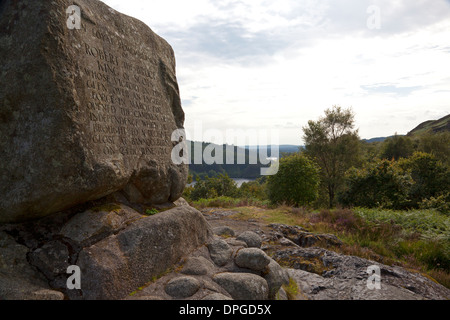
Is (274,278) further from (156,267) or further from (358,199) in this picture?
(358,199)

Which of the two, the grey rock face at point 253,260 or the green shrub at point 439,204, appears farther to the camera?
the green shrub at point 439,204

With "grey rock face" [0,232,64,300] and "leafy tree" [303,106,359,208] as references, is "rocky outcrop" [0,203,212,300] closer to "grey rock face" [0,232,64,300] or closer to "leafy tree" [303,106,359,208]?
"grey rock face" [0,232,64,300]

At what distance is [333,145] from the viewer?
102 feet

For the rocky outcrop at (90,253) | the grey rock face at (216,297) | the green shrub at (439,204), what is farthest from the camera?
the green shrub at (439,204)

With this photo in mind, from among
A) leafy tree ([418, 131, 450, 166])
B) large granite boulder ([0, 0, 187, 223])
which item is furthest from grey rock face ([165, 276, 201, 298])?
leafy tree ([418, 131, 450, 166])

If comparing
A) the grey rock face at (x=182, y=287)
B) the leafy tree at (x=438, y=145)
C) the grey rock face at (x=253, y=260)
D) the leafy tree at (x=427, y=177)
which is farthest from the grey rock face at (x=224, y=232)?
the leafy tree at (x=438, y=145)

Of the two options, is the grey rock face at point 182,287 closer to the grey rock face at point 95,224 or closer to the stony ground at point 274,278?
the stony ground at point 274,278

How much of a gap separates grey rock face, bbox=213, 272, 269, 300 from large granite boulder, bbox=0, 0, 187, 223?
2287 millimetres

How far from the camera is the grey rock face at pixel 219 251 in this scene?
5.16m

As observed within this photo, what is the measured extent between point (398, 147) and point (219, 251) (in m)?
47.6

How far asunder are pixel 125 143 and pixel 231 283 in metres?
2.95

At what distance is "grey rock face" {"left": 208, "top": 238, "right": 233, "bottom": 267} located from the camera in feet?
16.9

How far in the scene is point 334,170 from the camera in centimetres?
3138

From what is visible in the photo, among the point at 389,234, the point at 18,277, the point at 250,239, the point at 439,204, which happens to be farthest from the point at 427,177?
the point at 18,277
